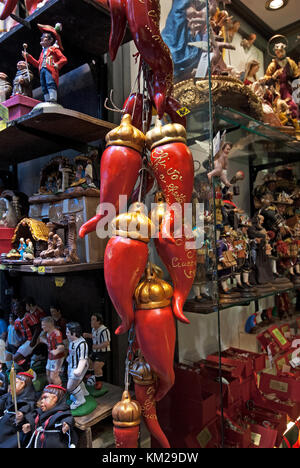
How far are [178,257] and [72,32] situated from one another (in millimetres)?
944

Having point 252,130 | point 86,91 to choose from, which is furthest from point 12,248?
point 252,130

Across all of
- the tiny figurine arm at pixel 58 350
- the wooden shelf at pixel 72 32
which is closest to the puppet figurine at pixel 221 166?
the wooden shelf at pixel 72 32

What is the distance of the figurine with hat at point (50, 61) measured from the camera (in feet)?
3.10

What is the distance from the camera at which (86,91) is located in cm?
123

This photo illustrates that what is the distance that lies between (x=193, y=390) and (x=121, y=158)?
671mm

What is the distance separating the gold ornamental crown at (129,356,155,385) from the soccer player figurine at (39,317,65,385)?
469mm

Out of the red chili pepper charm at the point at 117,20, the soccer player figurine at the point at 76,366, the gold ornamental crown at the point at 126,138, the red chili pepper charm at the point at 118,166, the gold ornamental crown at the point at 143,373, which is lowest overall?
the soccer player figurine at the point at 76,366

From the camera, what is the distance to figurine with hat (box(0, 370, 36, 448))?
0.88m

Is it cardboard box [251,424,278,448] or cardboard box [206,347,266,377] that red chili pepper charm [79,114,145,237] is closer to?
cardboard box [206,347,266,377]

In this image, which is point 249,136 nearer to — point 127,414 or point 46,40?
point 46,40

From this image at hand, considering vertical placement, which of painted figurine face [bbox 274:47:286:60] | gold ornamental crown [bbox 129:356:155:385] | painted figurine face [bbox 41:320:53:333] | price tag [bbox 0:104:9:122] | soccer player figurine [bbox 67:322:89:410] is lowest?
soccer player figurine [bbox 67:322:89:410]

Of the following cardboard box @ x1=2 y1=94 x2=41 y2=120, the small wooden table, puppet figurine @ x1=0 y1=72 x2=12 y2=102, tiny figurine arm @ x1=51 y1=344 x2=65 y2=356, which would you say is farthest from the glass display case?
puppet figurine @ x1=0 y1=72 x2=12 y2=102

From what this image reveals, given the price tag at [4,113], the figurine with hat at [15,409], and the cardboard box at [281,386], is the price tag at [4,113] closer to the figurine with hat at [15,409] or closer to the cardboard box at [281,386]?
the figurine with hat at [15,409]

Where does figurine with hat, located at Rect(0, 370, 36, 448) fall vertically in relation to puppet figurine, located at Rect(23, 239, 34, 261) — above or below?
below
